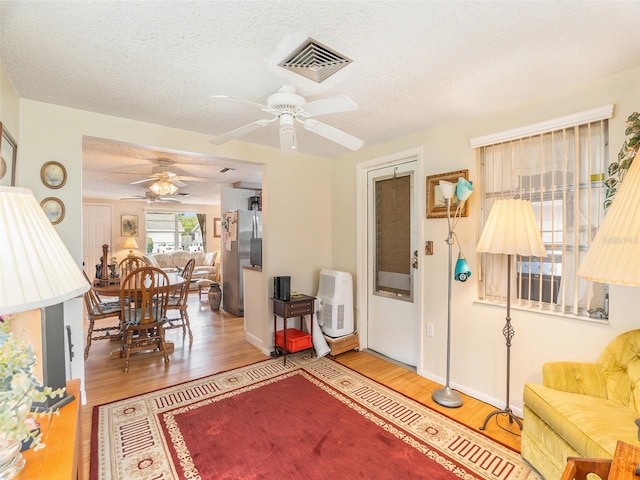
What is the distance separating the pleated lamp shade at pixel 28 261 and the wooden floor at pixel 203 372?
1.69 metres

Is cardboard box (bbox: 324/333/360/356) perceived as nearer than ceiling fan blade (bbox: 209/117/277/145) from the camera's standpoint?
No

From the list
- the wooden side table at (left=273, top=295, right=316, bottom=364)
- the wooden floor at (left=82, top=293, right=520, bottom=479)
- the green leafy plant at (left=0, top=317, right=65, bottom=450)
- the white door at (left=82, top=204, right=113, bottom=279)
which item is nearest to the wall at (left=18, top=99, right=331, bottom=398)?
the wooden side table at (left=273, top=295, right=316, bottom=364)

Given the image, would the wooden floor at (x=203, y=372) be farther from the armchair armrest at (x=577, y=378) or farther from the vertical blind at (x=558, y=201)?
the vertical blind at (x=558, y=201)

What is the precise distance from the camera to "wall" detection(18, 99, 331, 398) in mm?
2389

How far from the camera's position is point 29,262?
0.76 m

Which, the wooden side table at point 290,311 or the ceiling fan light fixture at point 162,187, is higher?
the ceiling fan light fixture at point 162,187

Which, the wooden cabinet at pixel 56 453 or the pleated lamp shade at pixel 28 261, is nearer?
the pleated lamp shade at pixel 28 261

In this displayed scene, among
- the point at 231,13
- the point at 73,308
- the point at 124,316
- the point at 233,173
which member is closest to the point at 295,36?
the point at 231,13

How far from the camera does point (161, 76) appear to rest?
1979mm

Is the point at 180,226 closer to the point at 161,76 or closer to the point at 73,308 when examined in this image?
the point at 73,308

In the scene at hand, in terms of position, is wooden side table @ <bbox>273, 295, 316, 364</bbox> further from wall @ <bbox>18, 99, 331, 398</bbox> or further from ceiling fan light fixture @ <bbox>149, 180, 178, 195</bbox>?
ceiling fan light fixture @ <bbox>149, 180, 178, 195</bbox>

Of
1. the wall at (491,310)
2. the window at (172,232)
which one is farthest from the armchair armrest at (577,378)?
the window at (172,232)

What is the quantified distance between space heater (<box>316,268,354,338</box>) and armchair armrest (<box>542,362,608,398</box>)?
2005 mm

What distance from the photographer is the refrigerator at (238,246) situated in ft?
17.3
